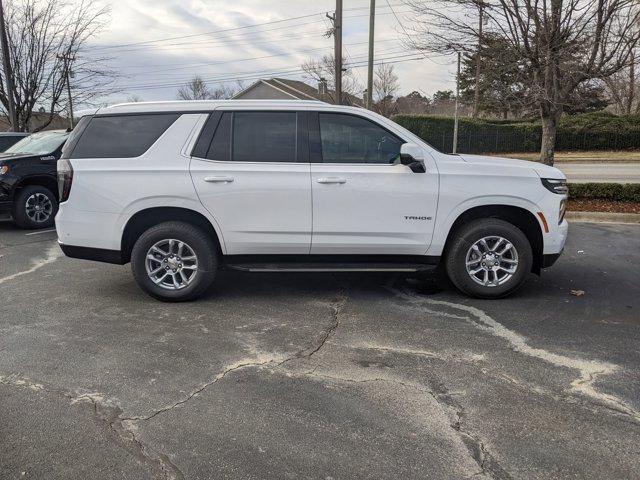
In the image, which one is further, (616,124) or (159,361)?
(616,124)

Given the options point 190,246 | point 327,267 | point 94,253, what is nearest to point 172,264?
point 190,246

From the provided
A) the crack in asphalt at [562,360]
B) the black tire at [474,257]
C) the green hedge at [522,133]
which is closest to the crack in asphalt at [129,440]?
the crack in asphalt at [562,360]

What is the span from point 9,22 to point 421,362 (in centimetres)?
1895

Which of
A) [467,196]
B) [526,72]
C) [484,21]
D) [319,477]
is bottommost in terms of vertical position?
[319,477]

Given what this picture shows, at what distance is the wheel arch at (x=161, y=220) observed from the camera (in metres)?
5.02

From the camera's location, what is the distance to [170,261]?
198 inches

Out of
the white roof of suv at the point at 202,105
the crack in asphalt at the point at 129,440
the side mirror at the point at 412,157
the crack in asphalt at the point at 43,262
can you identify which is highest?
the white roof of suv at the point at 202,105

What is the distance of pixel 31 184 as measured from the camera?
30.5 ft

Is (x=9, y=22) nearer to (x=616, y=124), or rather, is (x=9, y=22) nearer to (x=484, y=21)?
(x=484, y=21)

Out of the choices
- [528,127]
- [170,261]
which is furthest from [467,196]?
[528,127]

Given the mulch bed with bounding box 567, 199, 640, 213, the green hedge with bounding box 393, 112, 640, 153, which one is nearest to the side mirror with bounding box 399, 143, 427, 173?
the mulch bed with bounding box 567, 199, 640, 213

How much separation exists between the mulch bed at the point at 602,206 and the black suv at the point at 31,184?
9584 millimetres

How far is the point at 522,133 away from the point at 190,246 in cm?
3202

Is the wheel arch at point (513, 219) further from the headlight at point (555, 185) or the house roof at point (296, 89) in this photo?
the house roof at point (296, 89)
